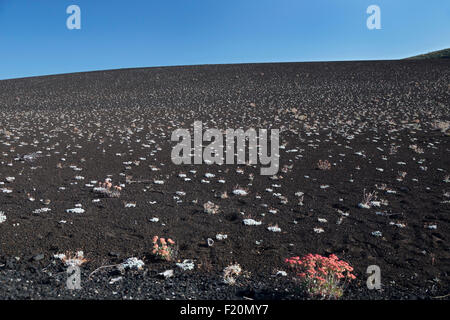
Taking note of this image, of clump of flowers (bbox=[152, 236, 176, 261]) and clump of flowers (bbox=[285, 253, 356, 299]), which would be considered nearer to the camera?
clump of flowers (bbox=[285, 253, 356, 299])

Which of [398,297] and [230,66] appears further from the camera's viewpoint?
[230,66]

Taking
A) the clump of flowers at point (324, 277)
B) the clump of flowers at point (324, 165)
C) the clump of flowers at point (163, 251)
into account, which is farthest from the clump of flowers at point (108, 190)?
the clump of flowers at point (324, 165)

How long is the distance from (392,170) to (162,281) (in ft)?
36.8

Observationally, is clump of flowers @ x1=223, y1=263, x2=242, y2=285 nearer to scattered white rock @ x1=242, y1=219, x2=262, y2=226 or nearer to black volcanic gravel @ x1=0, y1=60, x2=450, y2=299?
black volcanic gravel @ x1=0, y1=60, x2=450, y2=299

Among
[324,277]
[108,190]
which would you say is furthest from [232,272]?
[108,190]

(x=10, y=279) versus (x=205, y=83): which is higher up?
(x=205, y=83)

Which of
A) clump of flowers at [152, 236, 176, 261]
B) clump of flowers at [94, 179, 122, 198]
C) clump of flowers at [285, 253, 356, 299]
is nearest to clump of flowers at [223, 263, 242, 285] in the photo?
clump of flowers at [285, 253, 356, 299]

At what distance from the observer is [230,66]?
61.1 metres

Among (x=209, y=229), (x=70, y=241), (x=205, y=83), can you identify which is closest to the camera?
(x=70, y=241)

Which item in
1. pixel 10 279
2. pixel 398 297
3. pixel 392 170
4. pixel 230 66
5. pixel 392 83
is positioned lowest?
pixel 398 297

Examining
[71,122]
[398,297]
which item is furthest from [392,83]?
[398,297]

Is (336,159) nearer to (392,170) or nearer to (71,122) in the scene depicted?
(392,170)

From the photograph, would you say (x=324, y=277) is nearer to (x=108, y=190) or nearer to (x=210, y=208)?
(x=210, y=208)

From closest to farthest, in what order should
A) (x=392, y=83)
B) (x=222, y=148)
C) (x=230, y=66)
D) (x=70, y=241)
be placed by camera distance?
(x=70, y=241) < (x=222, y=148) < (x=392, y=83) < (x=230, y=66)
